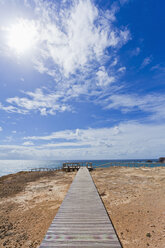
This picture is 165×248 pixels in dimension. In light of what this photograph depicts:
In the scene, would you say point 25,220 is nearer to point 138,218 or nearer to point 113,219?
point 113,219

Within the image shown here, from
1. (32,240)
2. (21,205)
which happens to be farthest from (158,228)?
(21,205)

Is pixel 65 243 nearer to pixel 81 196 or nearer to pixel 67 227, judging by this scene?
pixel 67 227

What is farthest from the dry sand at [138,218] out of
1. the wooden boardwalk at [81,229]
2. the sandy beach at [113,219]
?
the wooden boardwalk at [81,229]

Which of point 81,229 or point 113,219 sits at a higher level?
point 81,229

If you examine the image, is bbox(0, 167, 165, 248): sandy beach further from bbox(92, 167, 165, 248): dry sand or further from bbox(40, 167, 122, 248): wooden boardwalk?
bbox(40, 167, 122, 248): wooden boardwalk

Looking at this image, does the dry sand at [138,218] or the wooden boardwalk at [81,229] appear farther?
the dry sand at [138,218]

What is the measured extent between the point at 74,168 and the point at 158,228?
2658cm

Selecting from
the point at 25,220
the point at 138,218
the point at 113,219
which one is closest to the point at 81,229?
the point at 113,219

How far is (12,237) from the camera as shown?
5.83 m

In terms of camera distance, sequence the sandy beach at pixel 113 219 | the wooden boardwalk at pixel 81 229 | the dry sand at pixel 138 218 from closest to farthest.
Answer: the wooden boardwalk at pixel 81 229 → the dry sand at pixel 138 218 → the sandy beach at pixel 113 219

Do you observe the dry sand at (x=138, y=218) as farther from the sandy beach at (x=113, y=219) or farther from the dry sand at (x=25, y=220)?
the dry sand at (x=25, y=220)

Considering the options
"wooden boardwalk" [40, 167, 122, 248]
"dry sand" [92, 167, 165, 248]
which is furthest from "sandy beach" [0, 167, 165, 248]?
"wooden boardwalk" [40, 167, 122, 248]

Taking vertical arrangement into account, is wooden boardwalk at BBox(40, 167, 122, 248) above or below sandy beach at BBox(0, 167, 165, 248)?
above

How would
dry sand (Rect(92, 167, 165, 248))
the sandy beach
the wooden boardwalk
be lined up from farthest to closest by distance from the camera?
the sandy beach, dry sand (Rect(92, 167, 165, 248)), the wooden boardwalk
